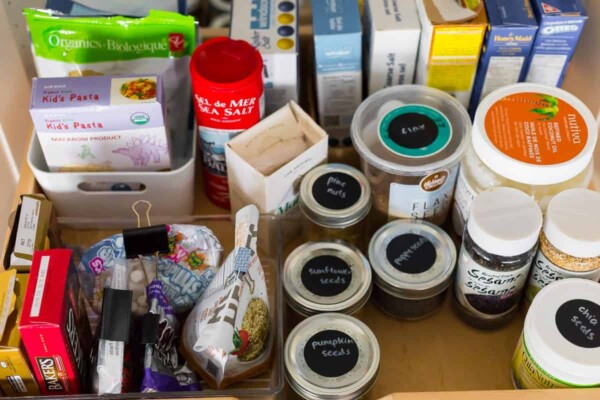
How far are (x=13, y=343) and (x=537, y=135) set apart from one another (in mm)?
596

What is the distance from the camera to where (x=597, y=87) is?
0.98m

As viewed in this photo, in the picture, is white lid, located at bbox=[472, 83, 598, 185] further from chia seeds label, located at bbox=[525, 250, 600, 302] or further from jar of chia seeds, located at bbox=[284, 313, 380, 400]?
jar of chia seeds, located at bbox=[284, 313, 380, 400]

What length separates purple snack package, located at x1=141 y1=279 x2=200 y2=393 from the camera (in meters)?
0.78

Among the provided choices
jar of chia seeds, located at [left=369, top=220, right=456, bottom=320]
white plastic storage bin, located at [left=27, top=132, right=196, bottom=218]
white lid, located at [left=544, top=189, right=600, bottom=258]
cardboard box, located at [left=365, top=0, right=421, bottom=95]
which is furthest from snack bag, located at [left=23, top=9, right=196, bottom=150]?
white lid, located at [left=544, top=189, right=600, bottom=258]

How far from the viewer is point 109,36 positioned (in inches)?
38.0

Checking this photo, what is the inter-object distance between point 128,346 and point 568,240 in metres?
0.47

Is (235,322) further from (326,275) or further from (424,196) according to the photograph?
(424,196)

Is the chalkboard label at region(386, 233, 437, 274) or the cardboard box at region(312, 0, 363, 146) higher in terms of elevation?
the cardboard box at region(312, 0, 363, 146)

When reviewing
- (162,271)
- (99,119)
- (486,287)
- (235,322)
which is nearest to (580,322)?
(486,287)

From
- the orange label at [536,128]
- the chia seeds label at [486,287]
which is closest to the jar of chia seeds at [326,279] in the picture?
the chia seeds label at [486,287]

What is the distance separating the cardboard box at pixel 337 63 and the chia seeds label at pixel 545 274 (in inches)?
12.4

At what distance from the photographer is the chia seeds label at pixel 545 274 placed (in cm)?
82

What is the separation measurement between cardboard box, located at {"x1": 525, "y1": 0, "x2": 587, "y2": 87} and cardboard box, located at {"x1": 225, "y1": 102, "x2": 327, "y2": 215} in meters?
0.28

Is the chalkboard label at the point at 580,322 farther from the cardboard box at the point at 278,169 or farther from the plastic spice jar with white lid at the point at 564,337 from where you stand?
the cardboard box at the point at 278,169
